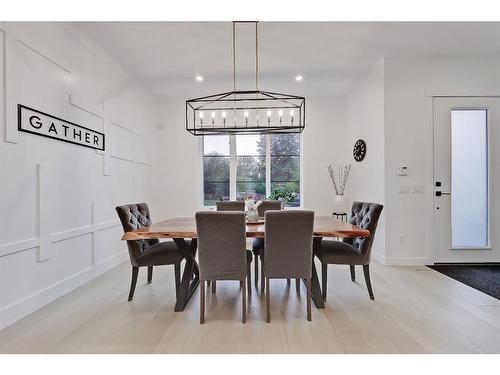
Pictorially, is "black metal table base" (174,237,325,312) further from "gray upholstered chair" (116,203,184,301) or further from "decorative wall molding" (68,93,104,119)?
"decorative wall molding" (68,93,104,119)

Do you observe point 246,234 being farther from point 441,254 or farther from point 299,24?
point 441,254

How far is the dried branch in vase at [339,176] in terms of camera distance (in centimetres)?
493

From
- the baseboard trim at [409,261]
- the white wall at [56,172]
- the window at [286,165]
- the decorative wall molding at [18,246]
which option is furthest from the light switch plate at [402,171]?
the decorative wall molding at [18,246]

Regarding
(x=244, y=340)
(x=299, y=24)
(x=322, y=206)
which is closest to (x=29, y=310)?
(x=244, y=340)

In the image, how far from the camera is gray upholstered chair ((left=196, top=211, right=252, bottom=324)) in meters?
2.06

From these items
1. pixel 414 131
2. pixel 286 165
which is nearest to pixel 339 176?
pixel 286 165

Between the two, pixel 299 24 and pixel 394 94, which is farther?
pixel 394 94

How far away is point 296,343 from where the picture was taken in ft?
6.02

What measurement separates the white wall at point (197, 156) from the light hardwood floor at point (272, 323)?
236cm

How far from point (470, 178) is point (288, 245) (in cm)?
320

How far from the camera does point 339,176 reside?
16.7ft

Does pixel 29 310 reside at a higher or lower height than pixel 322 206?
lower
